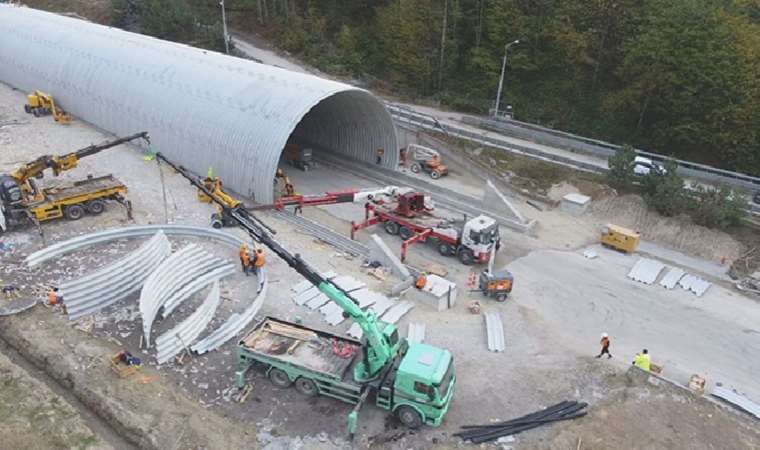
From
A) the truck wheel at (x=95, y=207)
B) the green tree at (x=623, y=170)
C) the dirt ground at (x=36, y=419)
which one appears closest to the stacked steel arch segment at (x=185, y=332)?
the dirt ground at (x=36, y=419)

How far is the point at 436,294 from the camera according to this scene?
19.1 m

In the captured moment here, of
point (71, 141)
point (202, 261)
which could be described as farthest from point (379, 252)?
point (71, 141)

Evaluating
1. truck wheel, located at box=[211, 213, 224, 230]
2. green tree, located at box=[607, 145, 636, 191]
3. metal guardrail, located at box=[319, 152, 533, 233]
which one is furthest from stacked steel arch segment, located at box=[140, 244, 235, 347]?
green tree, located at box=[607, 145, 636, 191]

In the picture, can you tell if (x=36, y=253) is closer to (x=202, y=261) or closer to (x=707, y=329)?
(x=202, y=261)

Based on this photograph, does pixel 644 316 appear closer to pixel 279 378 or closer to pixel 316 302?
pixel 316 302

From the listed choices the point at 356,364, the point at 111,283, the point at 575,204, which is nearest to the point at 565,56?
the point at 575,204

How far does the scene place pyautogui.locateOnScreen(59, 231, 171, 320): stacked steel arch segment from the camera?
683 inches

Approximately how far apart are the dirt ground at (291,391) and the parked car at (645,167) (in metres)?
9.90

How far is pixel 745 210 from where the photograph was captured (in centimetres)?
2533

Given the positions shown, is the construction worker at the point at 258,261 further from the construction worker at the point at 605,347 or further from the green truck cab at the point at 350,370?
the construction worker at the point at 605,347

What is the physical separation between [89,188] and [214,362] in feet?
41.0

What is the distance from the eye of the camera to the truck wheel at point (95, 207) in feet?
78.1

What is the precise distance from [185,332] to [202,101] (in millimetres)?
14957

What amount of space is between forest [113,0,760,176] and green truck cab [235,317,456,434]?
25732 mm
